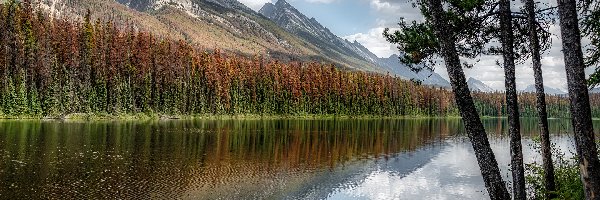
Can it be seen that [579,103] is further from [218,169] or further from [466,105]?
[218,169]

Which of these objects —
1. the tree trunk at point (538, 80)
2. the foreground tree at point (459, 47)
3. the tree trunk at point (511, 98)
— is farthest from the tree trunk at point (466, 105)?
the tree trunk at point (538, 80)

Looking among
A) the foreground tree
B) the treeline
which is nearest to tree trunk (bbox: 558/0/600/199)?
the foreground tree

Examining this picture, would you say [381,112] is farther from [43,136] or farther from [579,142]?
[579,142]

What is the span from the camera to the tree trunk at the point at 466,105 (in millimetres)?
9781

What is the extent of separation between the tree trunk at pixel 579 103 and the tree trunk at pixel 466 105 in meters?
1.72

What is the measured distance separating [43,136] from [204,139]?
787 inches

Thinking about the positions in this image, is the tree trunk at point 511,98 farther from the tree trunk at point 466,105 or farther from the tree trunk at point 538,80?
the tree trunk at point 466,105

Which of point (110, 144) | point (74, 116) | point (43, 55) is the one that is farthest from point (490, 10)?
point (43, 55)

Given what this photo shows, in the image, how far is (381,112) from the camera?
194 m

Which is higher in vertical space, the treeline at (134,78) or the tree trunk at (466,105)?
the treeline at (134,78)

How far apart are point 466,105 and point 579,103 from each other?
235cm

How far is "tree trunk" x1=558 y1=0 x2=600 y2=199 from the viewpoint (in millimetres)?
9539

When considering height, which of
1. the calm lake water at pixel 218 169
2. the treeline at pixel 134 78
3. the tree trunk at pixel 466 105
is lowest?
the calm lake water at pixel 218 169

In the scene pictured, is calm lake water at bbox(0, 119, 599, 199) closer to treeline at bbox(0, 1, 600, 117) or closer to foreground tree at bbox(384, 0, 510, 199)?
foreground tree at bbox(384, 0, 510, 199)
